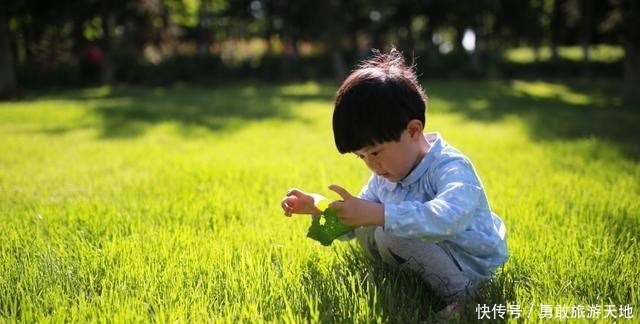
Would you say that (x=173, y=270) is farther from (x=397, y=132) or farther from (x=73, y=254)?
(x=397, y=132)

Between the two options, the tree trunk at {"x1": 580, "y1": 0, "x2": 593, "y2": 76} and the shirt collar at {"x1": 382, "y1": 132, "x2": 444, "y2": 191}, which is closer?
the shirt collar at {"x1": 382, "y1": 132, "x2": 444, "y2": 191}

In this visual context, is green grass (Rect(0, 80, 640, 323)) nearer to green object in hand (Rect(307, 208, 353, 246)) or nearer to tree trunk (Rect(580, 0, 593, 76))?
green object in hand (Rect(307, 208, 353, 246))

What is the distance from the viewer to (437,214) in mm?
1905

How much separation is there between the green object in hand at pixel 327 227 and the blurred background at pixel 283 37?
20.4 metres

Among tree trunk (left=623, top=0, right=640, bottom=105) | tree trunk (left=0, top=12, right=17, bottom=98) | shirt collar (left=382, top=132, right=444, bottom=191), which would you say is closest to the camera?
shirt collar (left=382, top=132, right=444, bottom=191)

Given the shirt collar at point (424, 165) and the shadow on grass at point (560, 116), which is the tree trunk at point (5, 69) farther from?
the shirt collar at point (424, 165)

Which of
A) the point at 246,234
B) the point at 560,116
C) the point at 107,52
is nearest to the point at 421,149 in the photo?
the point at 246,234

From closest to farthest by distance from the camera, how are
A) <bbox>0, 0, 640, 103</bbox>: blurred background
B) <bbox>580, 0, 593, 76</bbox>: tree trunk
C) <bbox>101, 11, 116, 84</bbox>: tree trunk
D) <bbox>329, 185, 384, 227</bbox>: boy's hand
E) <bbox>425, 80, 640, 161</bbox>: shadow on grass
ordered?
<bbox>329, 185, 384, 227</bbox>: boy's hand, <bbox>425, 80, 640, 161</bbox>: shadow on grass, <bbox>101, 11, 116, 84</bbox>: tree trunk, <bbox>0, 0, 640, 103</bbox>: blurred background, <bbox>580, 0, 593, 76</bbox>: tree trunk

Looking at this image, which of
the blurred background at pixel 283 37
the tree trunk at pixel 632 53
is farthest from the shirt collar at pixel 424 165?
the blurred background at pixel 283 37

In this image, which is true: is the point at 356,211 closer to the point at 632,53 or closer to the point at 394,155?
the point at 394,155

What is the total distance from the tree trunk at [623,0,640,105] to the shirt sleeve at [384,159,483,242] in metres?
13.0

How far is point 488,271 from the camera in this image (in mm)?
2195

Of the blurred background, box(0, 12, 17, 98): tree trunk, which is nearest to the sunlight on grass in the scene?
the blurred background

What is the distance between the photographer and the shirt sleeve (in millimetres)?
1896
